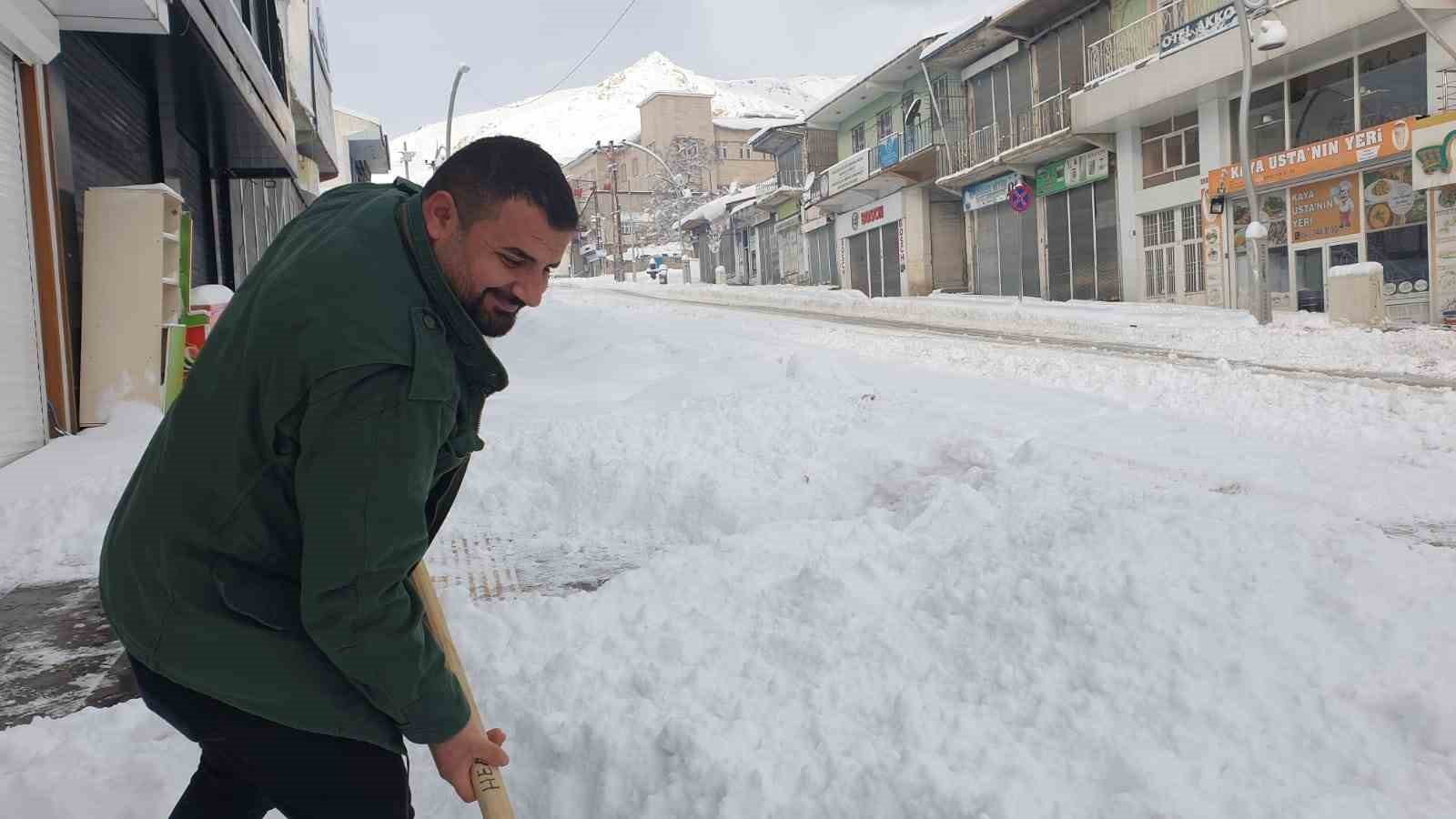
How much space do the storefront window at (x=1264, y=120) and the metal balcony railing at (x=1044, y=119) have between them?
3.87 metres

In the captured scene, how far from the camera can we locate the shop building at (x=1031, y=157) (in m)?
22.0

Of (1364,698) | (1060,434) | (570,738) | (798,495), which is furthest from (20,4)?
(1364,698)

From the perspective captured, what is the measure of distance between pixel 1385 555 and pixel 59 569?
5.43 meters

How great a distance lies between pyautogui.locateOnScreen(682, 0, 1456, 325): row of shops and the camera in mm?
15258

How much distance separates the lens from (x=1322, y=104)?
1683 cm

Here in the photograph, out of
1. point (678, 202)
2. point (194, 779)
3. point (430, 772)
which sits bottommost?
point (430, 772)

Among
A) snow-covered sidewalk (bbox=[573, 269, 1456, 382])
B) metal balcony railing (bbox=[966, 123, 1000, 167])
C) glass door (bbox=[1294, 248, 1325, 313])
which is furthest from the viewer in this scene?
metal balcony railing (bbox=[966, 123, 1000, 167])

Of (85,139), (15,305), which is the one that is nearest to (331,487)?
(15,305)

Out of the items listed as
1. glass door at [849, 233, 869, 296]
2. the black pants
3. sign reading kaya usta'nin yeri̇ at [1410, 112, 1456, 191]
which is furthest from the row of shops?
the black pants

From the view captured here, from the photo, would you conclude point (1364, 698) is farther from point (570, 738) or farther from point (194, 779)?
point (194, 779)

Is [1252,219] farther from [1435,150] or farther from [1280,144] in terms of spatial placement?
[1280,144]

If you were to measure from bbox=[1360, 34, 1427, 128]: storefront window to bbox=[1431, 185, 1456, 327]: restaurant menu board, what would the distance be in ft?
5.46

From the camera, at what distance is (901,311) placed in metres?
21.0

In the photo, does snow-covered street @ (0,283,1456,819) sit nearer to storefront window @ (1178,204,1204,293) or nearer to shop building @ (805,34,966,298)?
storefront window @ (1178,204,1204,293)
